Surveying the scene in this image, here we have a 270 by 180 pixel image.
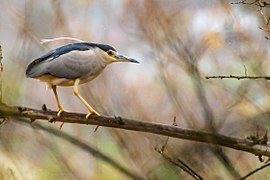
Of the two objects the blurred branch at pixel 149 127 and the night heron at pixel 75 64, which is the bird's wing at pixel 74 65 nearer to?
the night heron at pixel 75 64

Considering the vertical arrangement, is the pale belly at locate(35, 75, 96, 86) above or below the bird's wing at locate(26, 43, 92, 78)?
below

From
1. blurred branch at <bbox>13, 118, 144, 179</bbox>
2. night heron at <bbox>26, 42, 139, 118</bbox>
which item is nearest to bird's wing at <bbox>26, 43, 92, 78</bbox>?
night heron at <bbox>26, 42, 139, 118</bbox>

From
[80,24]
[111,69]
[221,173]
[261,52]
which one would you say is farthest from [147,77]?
[221,173]

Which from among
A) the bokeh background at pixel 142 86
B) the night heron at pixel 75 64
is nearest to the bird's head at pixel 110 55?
the night heron at pixel 75 64

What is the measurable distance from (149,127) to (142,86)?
3.62ft

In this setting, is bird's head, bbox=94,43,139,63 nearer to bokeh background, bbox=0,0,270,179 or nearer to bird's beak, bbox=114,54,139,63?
bird's beak, bbox=114,54,139,63

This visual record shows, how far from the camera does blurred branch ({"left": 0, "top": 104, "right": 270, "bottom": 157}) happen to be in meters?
1.01

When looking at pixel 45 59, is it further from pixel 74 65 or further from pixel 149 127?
pixel 149 127

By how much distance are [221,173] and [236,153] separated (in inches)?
9.1

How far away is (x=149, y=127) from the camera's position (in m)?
1.08

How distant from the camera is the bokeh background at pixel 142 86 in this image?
1.24 m

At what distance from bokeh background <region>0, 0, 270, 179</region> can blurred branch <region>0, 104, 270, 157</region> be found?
1.3 inches

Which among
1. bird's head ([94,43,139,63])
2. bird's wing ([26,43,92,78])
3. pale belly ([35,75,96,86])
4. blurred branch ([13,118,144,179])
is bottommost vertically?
blurred branch ([13,118,144,179])

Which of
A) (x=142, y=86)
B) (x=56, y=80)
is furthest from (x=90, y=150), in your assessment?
(x=142, y=86)
